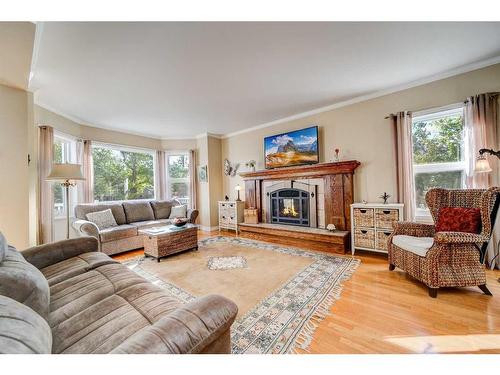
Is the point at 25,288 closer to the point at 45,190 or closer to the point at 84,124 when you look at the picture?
the point at 45,190

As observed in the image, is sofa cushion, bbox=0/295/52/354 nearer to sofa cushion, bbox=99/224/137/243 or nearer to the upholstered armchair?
the upholstered armchair

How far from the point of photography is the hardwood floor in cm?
134

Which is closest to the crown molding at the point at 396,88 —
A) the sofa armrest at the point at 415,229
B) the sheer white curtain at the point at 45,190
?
the sofa armrest at the point at 415,229

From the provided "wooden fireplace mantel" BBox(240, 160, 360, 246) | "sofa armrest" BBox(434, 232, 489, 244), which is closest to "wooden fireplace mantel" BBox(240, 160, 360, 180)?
"wooden fireplace mantel" BBox(240, 160, 360, 246)

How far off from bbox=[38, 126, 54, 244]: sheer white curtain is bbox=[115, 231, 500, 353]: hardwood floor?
4.18 meters

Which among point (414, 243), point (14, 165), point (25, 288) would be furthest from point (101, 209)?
point (414, 243)

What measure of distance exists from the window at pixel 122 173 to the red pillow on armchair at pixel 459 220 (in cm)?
558

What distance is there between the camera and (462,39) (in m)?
2.06

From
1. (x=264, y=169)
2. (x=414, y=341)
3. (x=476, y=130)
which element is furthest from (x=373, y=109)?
(x=414, y=341)

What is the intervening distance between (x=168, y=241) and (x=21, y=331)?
8.41 feet

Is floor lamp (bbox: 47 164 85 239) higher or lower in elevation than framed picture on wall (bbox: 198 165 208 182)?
lower

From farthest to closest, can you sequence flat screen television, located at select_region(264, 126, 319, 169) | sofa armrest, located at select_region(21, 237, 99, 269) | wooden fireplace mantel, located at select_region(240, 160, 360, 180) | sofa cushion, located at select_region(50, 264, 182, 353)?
1. flat screen television, located at select_region(264, 126, 319, 169)
2. wooden fireplace mantel, located at select_region(240, 160, 360, 180)
3. sofa armrest, located at select_region(21, 237, 99, 269)
4. sofa cushion, located at select_region(50, 264, 182, 353)

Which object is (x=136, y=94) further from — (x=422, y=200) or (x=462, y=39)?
(x=422, y=200)

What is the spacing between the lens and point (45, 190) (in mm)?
3340
